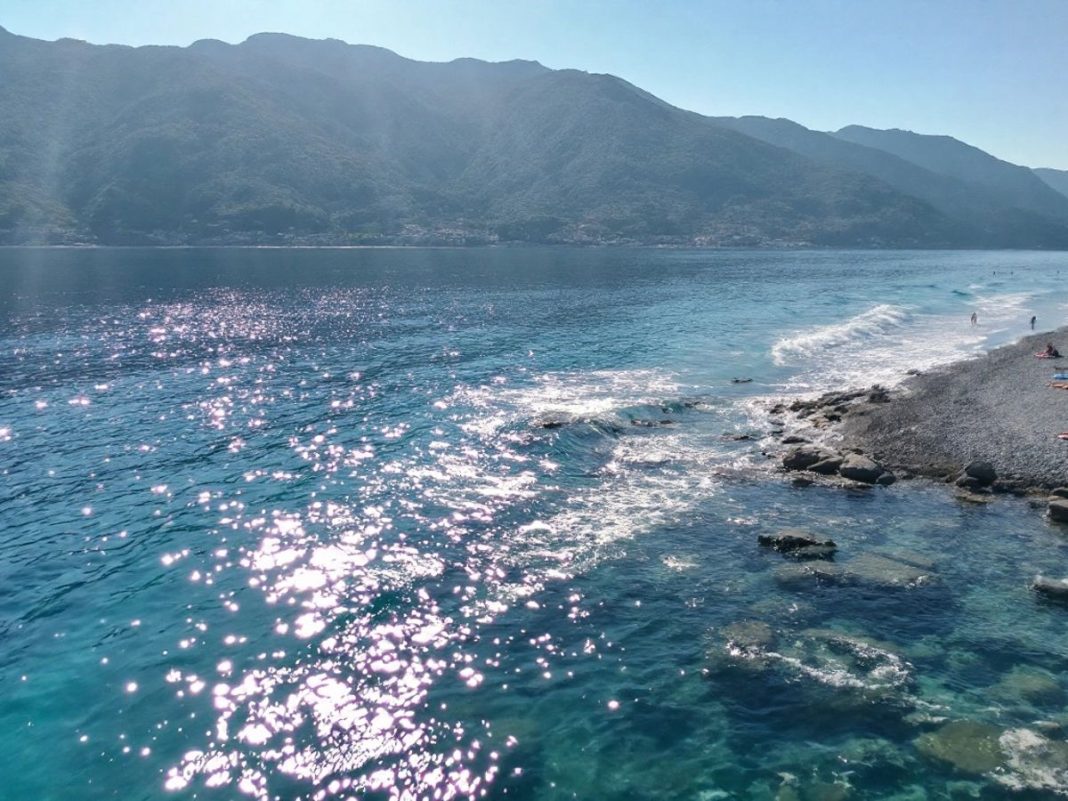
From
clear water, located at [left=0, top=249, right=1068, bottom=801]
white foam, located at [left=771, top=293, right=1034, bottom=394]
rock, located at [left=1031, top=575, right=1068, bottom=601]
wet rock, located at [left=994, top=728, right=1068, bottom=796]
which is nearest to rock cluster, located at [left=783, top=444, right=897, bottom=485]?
clear water, located at [left=0, top=249, right=1068, bottom=801]

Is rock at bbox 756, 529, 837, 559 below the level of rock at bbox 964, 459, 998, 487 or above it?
below

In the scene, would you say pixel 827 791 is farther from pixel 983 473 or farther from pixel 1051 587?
pixel 983 473

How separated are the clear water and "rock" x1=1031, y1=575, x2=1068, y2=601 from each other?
1.54 feet

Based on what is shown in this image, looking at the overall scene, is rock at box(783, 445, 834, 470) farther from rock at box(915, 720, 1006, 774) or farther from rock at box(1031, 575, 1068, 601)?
rock at box(915, 720, 1006, 774)

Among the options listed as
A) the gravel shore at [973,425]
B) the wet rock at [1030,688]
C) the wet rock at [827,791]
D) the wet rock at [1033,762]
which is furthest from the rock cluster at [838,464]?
the wet rock at [827,791]

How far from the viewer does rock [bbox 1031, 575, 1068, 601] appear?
22531mm

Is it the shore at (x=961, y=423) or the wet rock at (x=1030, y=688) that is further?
the shore at (x=961, y=423)

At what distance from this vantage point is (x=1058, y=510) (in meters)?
28.1

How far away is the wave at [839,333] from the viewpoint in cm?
6806

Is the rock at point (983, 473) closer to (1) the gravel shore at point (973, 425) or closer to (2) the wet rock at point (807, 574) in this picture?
(1) the gravel shore at point (973, 425)

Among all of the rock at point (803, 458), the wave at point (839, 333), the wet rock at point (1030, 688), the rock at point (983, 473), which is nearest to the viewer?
the wet rock at point (1030, 688)

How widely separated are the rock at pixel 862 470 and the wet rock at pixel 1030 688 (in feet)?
47.9

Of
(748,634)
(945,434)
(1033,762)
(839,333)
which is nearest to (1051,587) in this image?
(1033,762)

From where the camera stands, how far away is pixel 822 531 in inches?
1098
